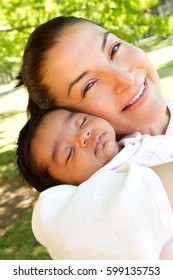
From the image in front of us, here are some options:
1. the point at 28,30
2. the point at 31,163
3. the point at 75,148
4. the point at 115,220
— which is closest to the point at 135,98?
the point at 75,148

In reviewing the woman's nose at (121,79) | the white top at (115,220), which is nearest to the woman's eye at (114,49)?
the woman's nose at (121,79)

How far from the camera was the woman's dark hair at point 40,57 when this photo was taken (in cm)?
228

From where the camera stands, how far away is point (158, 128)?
2.45 meters

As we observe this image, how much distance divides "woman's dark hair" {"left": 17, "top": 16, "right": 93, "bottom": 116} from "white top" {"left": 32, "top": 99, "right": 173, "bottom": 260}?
1010mm

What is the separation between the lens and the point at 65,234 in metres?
1.43

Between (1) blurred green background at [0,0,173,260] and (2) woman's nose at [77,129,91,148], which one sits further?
(1) blurred green background at [0,0,173,260]

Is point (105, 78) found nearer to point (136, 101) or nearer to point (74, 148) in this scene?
point (136, 101)

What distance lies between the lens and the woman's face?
2129 mm

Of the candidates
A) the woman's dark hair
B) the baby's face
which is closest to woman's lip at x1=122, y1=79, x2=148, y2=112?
the baby's face

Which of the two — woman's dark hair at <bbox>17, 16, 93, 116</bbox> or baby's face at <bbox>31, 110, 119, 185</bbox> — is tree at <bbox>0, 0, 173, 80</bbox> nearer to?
woman's dark hair at <bbox>17, 16, 93, 116</bbox>

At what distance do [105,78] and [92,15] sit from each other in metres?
5.90

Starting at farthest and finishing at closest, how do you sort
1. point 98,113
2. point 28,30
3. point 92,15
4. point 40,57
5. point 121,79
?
point 28,30 → point 92,15 → point 40,57 → point 98,113 → point 121,79

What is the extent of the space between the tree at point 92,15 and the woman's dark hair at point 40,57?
5368 mm

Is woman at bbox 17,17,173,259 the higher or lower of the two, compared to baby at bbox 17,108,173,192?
higher
